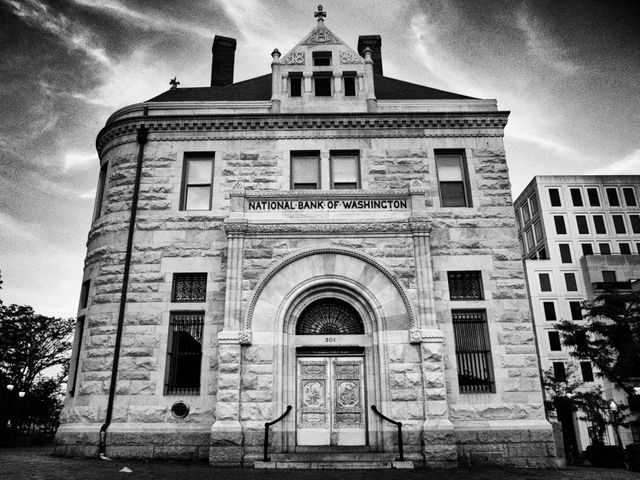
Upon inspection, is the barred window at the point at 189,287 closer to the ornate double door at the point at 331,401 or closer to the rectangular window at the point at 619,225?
the ornate double door at the point at 331,401

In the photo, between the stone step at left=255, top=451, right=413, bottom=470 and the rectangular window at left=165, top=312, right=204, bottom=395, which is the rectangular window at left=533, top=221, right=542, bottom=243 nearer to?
the rectangular window at left=165, top=312, right=204, bottom=395

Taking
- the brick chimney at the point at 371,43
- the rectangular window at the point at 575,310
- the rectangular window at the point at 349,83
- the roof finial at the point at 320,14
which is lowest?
the rectangular window at the point at 575,310

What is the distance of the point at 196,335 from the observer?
50.9 feet

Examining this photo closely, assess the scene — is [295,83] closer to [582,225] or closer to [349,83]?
[349,83]

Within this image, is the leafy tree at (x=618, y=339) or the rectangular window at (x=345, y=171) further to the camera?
the leafy tree at (x=618, y=339)

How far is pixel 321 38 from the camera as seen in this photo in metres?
19.5

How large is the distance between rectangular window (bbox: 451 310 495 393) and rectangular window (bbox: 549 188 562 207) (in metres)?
56.1

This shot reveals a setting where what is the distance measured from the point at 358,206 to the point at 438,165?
158 inches

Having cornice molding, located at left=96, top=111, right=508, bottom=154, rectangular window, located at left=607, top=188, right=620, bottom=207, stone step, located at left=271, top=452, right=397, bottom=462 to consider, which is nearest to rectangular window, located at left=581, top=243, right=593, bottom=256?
rectangular window, located at left=607, top=188, right=620, bottom=207

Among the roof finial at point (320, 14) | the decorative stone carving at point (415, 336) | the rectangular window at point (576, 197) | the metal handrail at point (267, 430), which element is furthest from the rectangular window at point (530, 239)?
the metal handrail at point (267, 430)

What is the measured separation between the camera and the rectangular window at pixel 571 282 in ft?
198

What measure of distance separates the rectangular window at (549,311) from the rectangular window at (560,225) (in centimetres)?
979

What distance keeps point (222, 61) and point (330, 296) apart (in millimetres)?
13832

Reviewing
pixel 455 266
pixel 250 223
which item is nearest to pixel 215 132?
pixel 250 223
